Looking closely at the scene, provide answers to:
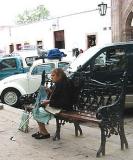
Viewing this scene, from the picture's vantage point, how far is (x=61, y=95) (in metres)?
7.01

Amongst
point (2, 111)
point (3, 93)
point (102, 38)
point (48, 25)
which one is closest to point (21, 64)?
point (3, 93)

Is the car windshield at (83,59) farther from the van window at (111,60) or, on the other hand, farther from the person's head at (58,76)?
the person's head at (58,76)

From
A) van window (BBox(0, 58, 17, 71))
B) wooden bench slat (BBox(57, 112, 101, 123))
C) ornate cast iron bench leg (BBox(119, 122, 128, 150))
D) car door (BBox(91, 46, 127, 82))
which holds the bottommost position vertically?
ornate cast iron bench leg (BBox(119, 122, 128, 150))

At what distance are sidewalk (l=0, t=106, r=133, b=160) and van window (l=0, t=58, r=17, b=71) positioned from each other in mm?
8005

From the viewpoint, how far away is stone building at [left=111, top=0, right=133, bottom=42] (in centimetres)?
2253

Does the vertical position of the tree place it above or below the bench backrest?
above

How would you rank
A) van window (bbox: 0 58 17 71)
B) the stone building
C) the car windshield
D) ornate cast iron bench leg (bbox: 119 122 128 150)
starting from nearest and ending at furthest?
ornate cast iron bench leg (bbox: 119 122 128 150), the car windshield, van window (bbox: 0 58 17 71), the stone building

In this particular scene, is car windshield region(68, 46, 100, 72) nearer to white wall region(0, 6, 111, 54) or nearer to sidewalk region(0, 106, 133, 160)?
sidewalk region(0, 106, 133, 160)

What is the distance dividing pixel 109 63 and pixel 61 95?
3142 mm

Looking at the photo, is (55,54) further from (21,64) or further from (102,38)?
(102,38)

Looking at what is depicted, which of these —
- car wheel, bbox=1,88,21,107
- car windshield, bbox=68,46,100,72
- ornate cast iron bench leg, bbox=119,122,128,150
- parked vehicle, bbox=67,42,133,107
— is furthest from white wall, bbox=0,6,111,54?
ornate cast iron bench leg, bbox=119,122,128,150

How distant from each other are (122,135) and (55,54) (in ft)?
26.4

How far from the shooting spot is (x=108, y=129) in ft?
20.1

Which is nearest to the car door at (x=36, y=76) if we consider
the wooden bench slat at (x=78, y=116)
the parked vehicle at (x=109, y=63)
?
the parked vehicle at (x=109, y=63)
